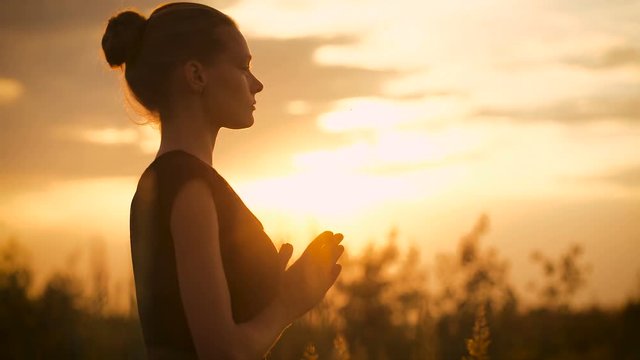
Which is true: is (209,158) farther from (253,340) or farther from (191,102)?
(253,340)

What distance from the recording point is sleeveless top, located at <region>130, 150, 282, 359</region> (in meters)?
2.85

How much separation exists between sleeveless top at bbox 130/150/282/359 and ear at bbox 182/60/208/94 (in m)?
0.23

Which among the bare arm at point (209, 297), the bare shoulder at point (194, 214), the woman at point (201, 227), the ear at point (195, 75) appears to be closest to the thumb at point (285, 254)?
the woman at point (201, 227)

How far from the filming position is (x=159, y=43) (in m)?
3.09

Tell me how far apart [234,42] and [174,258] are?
0.81 m

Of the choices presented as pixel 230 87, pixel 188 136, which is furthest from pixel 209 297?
pixel 230 87

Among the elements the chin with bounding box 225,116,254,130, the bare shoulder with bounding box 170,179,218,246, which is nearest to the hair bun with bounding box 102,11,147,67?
the chin with bounding box 225,116,254,130

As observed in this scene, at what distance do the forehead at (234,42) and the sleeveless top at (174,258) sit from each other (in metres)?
0.42

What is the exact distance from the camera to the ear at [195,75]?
299cm

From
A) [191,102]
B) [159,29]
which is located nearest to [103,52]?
[159,29]

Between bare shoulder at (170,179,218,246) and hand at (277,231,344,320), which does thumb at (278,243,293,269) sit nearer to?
hand at (277,231,344,320)

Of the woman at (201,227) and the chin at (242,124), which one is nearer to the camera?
the woman at (201,227)

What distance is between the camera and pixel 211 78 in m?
3.02

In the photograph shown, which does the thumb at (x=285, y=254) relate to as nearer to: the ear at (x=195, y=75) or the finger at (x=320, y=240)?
the finger at (x=320, y=240)
